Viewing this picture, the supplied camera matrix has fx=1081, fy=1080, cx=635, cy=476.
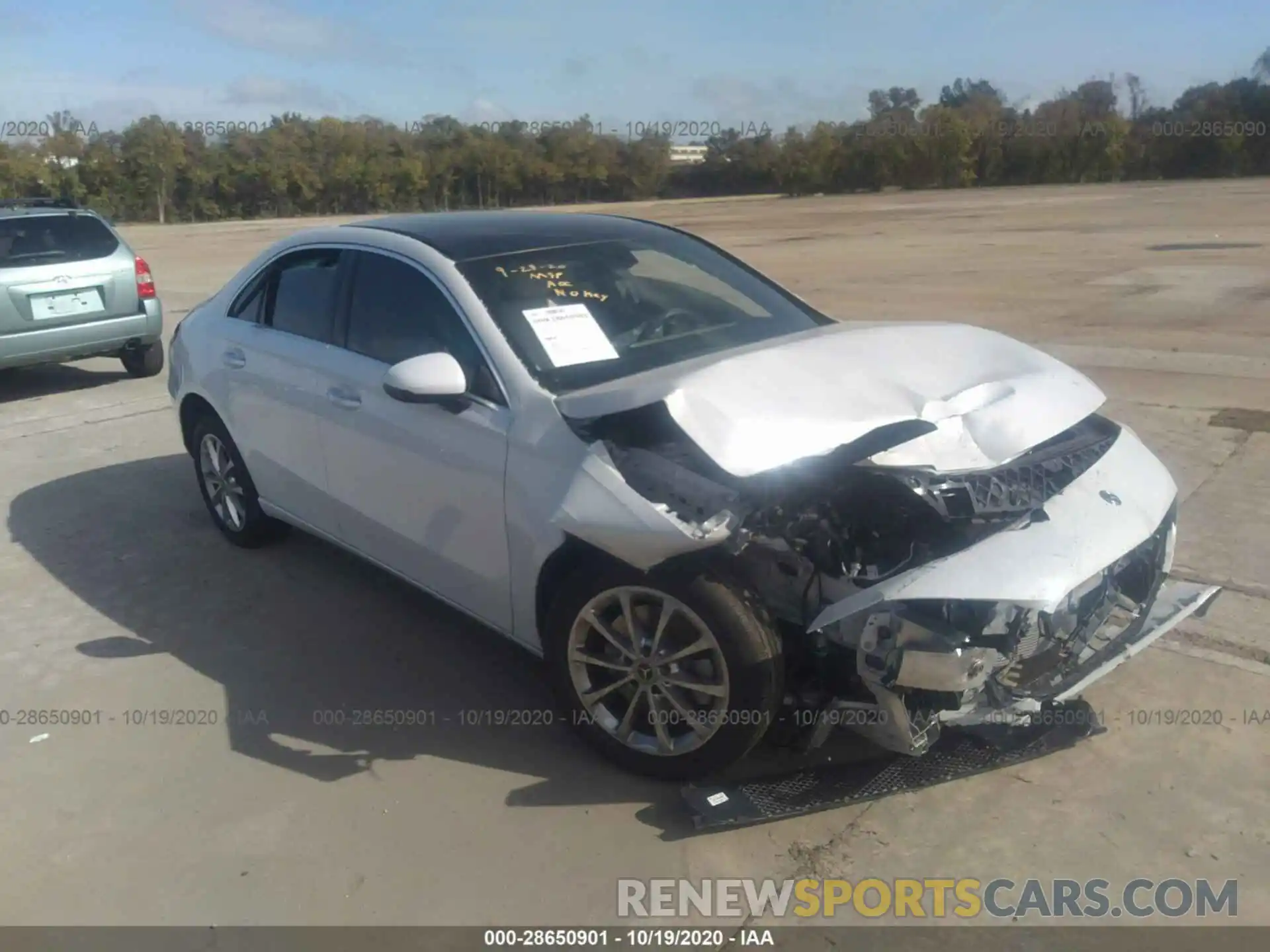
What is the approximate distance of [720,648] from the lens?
125 inches

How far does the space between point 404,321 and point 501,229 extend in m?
0.66

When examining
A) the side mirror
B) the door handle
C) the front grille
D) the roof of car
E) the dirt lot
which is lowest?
the dirt lot

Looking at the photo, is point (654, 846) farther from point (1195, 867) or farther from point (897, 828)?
point (1195, 867)

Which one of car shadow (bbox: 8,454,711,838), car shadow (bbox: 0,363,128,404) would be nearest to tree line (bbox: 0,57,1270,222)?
car shadow (bbox: 0,363,128,404)

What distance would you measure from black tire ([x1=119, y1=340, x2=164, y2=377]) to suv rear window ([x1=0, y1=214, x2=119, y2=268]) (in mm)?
1033

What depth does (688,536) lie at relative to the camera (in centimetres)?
309

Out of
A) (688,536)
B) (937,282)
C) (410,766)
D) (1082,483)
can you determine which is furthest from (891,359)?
(937,282)

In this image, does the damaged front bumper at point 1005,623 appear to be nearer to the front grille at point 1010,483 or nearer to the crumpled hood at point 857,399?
the front grille at point 1010,483

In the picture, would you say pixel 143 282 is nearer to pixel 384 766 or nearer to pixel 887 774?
pixel 384 766

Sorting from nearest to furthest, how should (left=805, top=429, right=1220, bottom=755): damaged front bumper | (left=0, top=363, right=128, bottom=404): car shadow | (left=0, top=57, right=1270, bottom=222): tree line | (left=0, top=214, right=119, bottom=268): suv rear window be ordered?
(left=805, top=429, right=1220, bottom=755): damaged front bumper < (left=0, top=214, right=119, bottom=268): suv rear window < (left=0, top=363, right=128, bottom=404): car shadow < (left=0, top=57, right=1270, bottom=222): tree line

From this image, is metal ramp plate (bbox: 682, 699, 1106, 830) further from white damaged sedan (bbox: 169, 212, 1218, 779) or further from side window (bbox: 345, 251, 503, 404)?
side window (bbox: 345, 251, 503, 404)

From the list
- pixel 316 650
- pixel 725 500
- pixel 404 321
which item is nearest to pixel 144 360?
pixel 316 650

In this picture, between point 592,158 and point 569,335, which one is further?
point 592,158

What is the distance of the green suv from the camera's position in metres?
8.94
